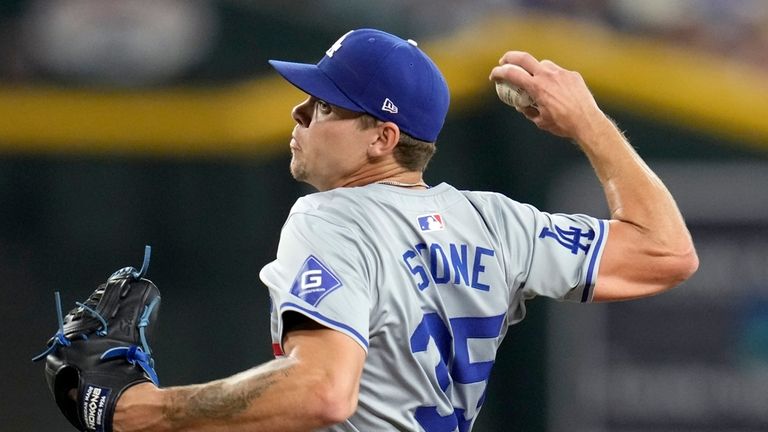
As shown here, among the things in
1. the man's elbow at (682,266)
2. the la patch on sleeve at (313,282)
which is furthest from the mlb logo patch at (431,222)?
the man's elbow at (682,266)

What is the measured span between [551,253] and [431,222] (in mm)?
331

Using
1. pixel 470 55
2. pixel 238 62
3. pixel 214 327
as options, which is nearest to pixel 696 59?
pixel 470 55

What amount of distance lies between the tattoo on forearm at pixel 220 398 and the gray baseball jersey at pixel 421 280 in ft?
0.50

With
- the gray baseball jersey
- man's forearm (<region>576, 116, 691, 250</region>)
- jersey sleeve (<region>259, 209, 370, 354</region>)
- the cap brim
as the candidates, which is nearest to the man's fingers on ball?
man's forearm (<region>576, 116, 691, 250</region>)

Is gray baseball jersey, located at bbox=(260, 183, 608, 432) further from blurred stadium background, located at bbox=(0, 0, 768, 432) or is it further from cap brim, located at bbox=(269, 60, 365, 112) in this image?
blurred stadium background, located at bbox=(0, 0, 768, 432)

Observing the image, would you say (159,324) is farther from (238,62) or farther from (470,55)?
(470,55)

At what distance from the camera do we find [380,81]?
9.21ft

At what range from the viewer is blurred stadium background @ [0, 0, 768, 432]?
5.70 metres

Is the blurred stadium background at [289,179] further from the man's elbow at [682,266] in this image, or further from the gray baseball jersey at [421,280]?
the gray baseball jersey at [421,280]

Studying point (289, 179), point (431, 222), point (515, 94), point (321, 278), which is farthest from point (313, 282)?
point (289, 179)

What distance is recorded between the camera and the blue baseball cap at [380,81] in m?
2.81

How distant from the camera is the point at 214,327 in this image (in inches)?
228

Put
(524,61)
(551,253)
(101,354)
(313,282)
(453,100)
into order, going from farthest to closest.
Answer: (453,100) < (524,61) < (551,253) < (101,354) < (313,282)

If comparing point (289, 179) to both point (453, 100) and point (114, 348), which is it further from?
point (114, 348)
